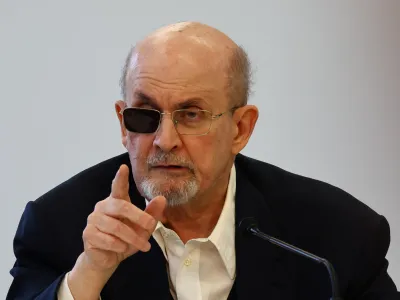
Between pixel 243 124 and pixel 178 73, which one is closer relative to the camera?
pixel 178 73

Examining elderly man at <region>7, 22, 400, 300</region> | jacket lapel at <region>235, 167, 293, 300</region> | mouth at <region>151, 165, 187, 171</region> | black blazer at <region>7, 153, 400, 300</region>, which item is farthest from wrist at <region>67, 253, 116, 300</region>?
jacket lapel at <region>235, 167, 293, 300</region>

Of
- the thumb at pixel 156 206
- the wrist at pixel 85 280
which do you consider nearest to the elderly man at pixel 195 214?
the wrist at pixel 85 280

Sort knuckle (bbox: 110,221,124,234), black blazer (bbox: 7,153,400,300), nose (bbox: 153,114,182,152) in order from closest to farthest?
knuckle (bbox: 110,221,124,234)
nose (bbox: 153,114,182,152)
black blazer (bbox: 7,153,400,300)

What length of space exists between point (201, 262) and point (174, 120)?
15.0 inches

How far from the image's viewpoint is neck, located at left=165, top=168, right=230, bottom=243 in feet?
4.88

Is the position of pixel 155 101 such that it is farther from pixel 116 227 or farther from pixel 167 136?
pixel 116 227

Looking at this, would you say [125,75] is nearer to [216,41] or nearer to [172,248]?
[216,41]

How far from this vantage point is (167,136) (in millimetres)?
1298

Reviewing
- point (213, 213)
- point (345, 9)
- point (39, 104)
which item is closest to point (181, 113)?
point (213, 213)

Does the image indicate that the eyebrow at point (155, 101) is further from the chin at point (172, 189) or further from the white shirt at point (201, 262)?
the white shirt at point (201, 262)

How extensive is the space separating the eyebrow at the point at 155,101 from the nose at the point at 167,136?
0.11 feet

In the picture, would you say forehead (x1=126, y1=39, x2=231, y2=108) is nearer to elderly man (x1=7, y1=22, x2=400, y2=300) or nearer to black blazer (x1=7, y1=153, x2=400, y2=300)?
elderly man (x1=7, y1=22, x2=400, y2=300)

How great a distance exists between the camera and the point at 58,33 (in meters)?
2.26

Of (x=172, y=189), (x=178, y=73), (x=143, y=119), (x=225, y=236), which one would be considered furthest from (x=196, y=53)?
(x=225, y=236)
